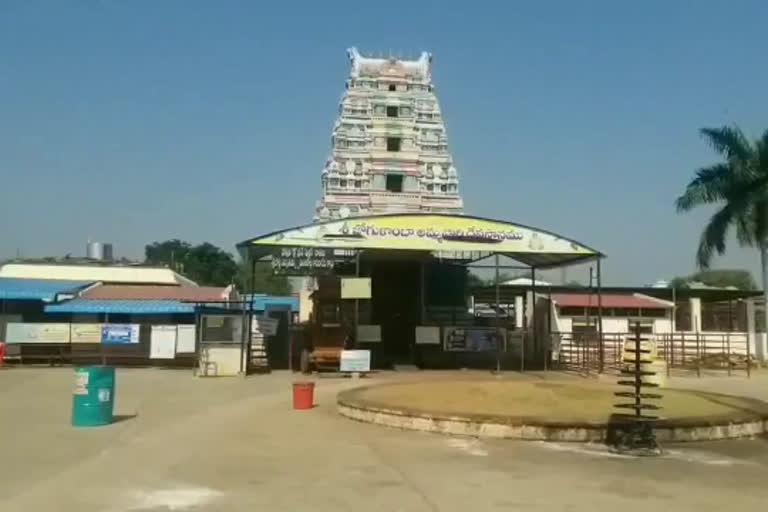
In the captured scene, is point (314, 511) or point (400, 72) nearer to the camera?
point (314, 511)

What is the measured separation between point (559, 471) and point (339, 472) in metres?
2.81

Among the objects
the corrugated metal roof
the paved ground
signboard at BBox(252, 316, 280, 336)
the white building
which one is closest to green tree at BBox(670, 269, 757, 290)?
the white building

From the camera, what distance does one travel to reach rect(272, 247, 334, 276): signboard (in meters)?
38.0

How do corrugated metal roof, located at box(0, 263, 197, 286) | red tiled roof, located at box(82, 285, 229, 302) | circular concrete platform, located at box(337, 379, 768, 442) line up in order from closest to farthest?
circular concrete platform, located at box(337, 379, 768, 442) → red tiled roof, located at box(82, 285, 229, 302) → corrugated metal roof, located at box(0, 263, 197, 286)

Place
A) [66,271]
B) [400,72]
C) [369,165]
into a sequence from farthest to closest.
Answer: [400,72] → [369,165] → [66,271]

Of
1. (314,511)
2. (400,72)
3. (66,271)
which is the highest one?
(400,72)

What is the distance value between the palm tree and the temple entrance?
12596 millimetres

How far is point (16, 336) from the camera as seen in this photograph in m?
32.0

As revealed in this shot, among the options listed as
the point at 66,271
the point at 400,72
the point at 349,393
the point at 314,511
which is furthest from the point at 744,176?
the point at 400,72

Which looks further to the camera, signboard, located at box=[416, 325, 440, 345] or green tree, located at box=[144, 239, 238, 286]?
green tree, located at box=[144, 239, 238, 286]

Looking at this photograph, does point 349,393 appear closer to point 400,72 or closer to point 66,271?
point 66,271

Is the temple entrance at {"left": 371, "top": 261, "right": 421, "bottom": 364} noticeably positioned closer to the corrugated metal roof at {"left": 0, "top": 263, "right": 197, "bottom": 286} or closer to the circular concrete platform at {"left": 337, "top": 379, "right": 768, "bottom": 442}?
the corrugated metal roof at {"left": 0, "top": 263, "right": 197, "bottom": 286}

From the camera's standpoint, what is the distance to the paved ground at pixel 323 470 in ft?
29.6

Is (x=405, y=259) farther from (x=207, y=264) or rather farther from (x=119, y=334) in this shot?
(x=207, y=264)
